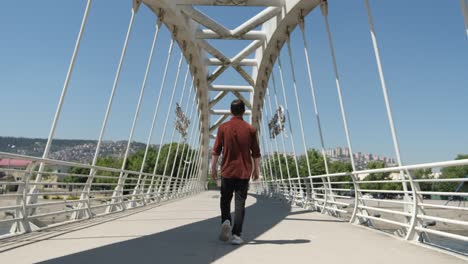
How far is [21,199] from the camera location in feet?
15.9

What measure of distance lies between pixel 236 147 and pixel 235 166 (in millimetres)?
214

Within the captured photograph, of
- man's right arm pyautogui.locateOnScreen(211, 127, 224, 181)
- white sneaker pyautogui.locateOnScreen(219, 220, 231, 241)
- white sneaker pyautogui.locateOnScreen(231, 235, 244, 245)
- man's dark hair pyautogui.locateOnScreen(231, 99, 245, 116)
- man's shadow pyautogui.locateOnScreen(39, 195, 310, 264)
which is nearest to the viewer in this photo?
man's shadow pyautogui.locateOnScreen(39, 195, 310, 264)

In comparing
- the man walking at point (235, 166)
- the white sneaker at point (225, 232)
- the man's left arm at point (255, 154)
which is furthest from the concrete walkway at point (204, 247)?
the man's left arm at point (255, 154)

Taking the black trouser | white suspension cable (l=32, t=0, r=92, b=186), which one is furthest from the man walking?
white suspension cable (l=32, t=0, r=92, b=186)

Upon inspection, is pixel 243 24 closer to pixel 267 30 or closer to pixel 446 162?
pixel 267 30

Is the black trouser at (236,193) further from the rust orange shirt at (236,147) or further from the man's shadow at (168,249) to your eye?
the man's shadow at (168,249)

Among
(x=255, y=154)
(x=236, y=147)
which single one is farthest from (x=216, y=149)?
(x=255, y=154)

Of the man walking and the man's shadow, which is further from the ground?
the man walking

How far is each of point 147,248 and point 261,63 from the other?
1951cm

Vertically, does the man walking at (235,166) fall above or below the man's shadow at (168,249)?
above

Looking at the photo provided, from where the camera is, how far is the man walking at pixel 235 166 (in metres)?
4.47

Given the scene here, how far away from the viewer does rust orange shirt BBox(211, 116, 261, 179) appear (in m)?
4.50

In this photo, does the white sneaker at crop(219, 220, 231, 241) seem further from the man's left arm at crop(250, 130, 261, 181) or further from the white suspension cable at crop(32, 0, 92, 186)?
the white suspension cable at crop(32, 0, 92, 186)

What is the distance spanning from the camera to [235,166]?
450cm
